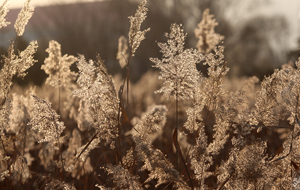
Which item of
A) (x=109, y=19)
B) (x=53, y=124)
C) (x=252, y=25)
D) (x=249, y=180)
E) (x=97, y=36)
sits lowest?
(x=249, y=180)

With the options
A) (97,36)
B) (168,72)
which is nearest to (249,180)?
(168,72)

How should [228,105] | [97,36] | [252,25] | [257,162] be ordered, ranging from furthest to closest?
[252,25]
[97,36]
[228,105]
[257,162]

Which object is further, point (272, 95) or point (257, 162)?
point (272, 95)

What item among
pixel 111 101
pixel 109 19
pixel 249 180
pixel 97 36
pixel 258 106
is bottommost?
pixel 249 180

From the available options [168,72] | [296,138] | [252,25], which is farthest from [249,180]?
[252,25]

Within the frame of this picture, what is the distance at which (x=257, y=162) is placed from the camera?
1309 millimetres

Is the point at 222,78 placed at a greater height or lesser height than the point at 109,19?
lesser

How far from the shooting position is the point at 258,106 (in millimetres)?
1584

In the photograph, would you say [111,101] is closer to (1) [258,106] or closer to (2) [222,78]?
(2) [222,78]

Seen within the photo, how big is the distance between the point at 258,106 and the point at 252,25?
24.3m

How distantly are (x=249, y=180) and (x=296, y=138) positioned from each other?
13.8 inches

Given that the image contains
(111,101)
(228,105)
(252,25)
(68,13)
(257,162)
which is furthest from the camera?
(252,25)

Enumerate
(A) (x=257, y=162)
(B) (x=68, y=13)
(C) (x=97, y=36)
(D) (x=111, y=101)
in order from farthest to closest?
1. (B) (x=68, y=13)
2. (C) (x=97, y=36)
3. (D) (x=111, y=101)
4. (A) (x=257, y=162)

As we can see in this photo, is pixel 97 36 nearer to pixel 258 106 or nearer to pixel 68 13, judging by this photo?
pixel 68 13
